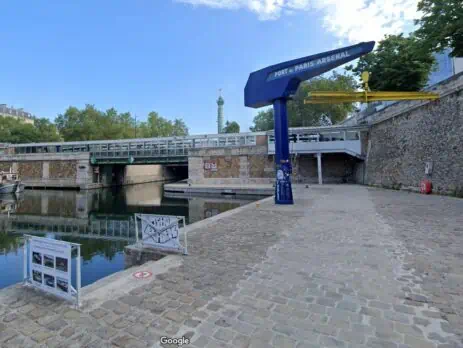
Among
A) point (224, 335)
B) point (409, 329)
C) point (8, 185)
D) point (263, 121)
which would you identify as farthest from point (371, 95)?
point (263, 121)

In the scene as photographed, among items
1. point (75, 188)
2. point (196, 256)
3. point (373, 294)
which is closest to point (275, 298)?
point (373, 294)

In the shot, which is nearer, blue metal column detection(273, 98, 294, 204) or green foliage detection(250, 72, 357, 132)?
blue metal column detection(273, 98, 294, 204)

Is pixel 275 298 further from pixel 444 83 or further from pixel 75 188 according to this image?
pixel 75 188

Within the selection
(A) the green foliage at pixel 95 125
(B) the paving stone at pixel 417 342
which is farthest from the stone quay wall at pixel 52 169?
(B) the paving stone at pixel 417 342

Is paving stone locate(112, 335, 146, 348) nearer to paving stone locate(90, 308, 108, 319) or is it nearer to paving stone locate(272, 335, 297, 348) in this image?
paving stone locate(90, 308, 108, 319)

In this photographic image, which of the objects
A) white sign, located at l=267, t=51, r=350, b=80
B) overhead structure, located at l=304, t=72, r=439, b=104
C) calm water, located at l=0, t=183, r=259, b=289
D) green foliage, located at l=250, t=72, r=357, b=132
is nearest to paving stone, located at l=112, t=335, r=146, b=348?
calm water, located at l=0, t=183, r=259, b=289

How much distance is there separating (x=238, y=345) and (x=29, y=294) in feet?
9.08

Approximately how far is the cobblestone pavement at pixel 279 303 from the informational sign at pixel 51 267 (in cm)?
Result: 14

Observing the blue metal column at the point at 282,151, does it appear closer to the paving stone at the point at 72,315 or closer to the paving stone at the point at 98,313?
the paving stone at the point at 98,313

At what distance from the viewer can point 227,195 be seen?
20.9m

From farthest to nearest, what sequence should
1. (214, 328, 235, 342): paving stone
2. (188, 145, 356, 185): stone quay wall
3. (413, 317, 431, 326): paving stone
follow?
(188, 145, 356, 185): stone quay wall, (413, 317, 431, 326): paving stone, (214, 328, 235, 342): paving stone

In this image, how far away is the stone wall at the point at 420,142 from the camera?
38.4 feet

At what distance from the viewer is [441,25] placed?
12.0 meters

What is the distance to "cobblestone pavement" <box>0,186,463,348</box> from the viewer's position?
2.36 metres
